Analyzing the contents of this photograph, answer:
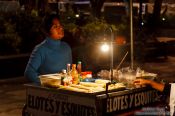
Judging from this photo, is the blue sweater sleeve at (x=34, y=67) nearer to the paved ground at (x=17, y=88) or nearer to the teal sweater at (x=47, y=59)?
the teal sweater at (x=47, y=59)

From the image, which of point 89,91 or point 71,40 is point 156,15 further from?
point 89,91

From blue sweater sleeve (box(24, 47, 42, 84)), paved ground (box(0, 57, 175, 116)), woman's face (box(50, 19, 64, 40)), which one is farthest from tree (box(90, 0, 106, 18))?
blue sweater sleeve (box(24, 47, 42, 84))

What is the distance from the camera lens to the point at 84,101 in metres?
4.85

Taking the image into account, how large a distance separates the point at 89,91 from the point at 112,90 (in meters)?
0.28

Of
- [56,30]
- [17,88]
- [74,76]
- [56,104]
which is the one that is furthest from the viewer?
[17,88]

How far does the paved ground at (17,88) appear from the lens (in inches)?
378

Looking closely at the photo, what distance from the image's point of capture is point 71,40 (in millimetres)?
17391

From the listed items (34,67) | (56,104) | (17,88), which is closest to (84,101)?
(56,104)

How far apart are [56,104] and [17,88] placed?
7150mm

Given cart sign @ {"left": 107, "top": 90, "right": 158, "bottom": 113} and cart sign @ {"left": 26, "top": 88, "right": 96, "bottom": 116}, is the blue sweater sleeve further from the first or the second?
cart sign @ {"left": 107, "top": 90, "right": 158, "bottom": 113}

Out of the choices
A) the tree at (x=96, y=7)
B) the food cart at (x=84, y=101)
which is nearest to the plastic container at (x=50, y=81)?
the food cart at (x=84, y=101)

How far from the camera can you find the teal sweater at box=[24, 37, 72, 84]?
5.51 meters

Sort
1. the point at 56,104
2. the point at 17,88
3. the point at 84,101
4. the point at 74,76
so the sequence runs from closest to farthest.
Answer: the point at 84,101 < the point at 56,104 < the point at 74,76 < the point at 17,88

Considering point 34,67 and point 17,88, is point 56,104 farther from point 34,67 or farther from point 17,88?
point 17,88
